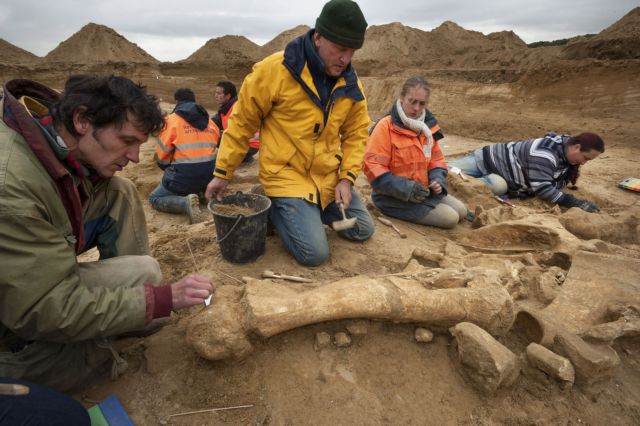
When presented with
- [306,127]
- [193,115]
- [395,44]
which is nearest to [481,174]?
[306,127]

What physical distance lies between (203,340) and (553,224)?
3212 mm

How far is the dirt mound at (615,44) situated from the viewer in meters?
10.3

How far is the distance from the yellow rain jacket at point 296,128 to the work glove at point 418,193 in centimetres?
82

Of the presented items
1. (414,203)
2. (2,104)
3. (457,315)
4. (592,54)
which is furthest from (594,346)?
(592,54)

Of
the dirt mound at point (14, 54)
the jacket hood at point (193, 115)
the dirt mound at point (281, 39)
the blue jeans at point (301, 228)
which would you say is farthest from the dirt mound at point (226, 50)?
the blue jeans at point (301, 228)

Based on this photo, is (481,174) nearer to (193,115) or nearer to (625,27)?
(193,115)

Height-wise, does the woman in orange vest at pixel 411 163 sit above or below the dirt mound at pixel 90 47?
below

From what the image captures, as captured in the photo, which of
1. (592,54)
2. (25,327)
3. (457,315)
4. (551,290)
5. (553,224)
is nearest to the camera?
(25,327)

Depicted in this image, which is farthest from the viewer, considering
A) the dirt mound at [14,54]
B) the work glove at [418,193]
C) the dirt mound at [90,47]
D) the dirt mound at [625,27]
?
the dirt mound at [90,47]

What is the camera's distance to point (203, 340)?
1.81 metres

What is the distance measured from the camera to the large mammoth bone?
183cm

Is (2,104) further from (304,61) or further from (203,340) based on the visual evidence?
(304,61)

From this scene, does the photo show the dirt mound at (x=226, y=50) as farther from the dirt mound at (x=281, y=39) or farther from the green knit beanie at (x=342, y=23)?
the green knit beanie at (x=342, y=23)

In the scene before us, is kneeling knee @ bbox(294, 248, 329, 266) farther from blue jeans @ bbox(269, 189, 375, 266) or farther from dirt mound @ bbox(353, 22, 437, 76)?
dirt mound @ bbox(353, 22, 437, 76)
